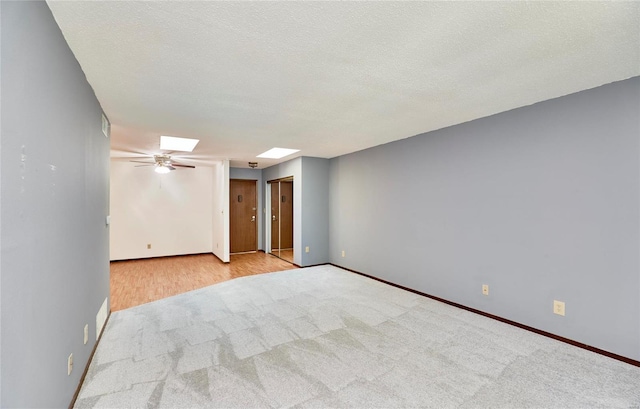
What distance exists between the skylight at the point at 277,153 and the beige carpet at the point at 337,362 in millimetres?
2839

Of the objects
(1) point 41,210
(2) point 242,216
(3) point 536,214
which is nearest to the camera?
(1) point 41,210

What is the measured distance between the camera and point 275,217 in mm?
7680

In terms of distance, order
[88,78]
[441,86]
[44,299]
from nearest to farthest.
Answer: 1. [44,299]
2. [88,78]
3. [441,86]

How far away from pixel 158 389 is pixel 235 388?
1.82 ft

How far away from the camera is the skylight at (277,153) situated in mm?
5257

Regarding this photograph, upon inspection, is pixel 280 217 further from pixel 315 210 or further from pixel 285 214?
pixel 315 210

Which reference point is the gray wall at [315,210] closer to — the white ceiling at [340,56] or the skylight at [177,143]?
the skylight at [177,143]

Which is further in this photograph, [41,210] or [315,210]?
[315,210]

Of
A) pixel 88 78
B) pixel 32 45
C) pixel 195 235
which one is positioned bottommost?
pixel 195 235

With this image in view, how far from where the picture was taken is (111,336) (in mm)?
2840

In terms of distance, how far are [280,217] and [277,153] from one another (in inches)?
94.2

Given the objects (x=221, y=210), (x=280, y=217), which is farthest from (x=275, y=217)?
(x=221, y=210)

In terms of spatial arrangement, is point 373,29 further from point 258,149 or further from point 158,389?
point 258,149

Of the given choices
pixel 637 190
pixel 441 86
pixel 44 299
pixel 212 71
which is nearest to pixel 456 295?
pixel 637 190
